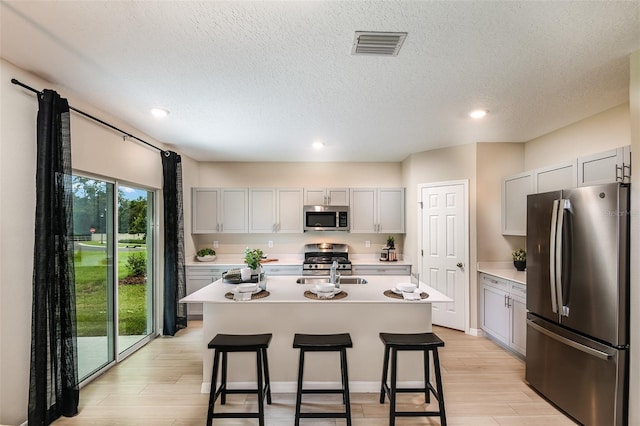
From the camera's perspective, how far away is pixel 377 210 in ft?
17.2

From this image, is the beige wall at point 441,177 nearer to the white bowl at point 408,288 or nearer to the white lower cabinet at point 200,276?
the white bowl at point 408,288

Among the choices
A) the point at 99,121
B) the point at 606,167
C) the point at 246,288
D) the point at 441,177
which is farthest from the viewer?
the point at 441,177

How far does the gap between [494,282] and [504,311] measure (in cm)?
36

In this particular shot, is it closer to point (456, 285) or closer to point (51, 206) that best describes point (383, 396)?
point (456, 285)

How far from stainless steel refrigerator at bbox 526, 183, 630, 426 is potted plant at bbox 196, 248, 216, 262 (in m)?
4.51

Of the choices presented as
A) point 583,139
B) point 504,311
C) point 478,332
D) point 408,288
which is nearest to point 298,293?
point 408,288

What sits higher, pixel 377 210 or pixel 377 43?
pixel 377 43

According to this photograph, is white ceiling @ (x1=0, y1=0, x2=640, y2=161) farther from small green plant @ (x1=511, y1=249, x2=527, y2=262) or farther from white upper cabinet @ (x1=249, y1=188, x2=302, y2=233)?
white upper cabinet @ (x1=249, y1=188, x2=302, y2=233)

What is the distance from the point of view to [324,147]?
4363 mm

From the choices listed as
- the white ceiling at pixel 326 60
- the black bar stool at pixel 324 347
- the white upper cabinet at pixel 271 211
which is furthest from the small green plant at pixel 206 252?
the black bar stool at pixel 324 347

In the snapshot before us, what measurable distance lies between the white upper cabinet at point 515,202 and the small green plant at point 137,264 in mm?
4802

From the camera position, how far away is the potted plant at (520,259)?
3798mm

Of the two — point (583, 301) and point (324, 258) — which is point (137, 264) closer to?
point (324, 258)

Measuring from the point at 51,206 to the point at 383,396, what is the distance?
10.0ft
